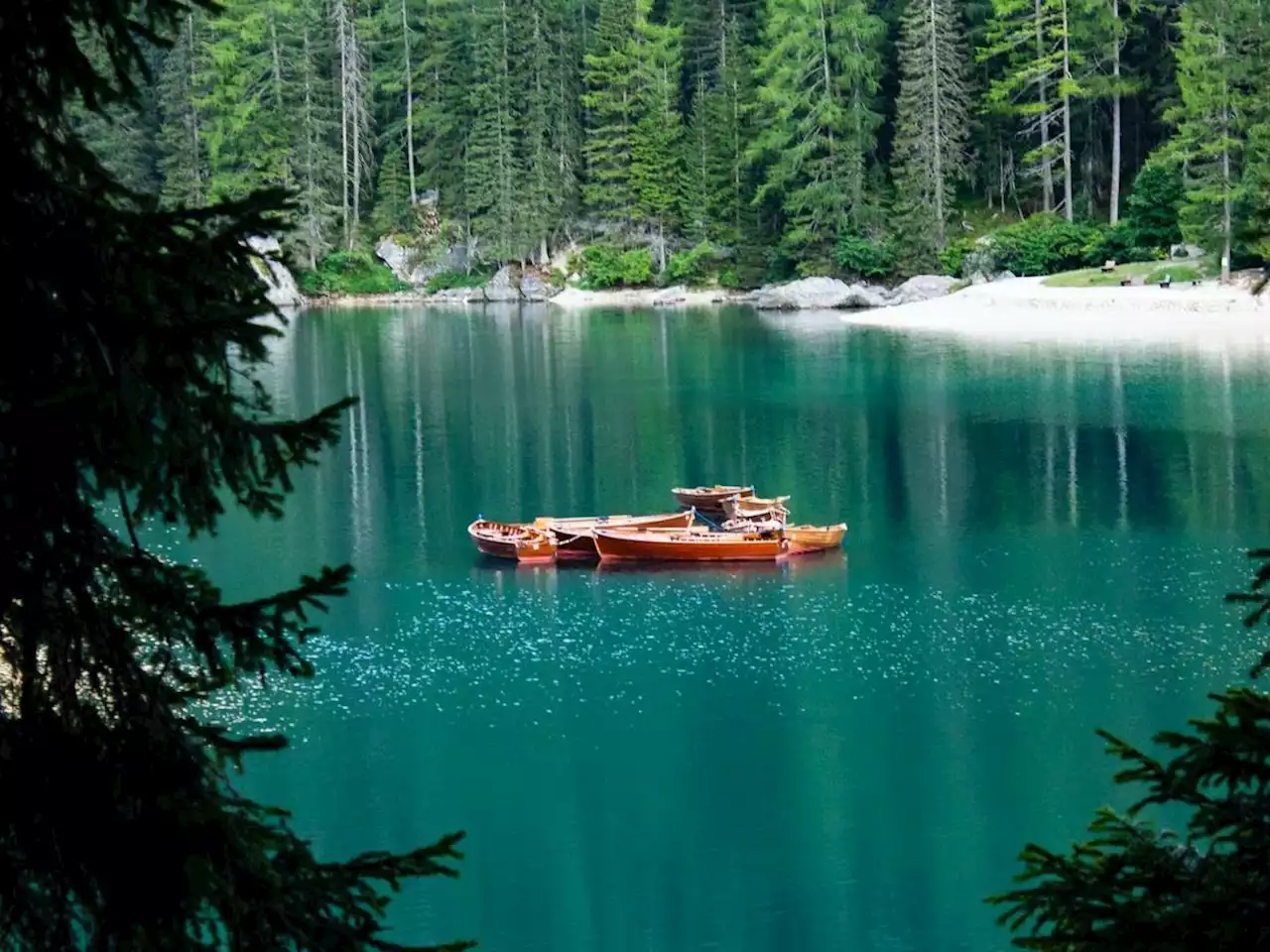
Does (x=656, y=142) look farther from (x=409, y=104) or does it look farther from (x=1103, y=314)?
(x=1103, y=314)

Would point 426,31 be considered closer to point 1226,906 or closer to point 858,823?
point 858,823

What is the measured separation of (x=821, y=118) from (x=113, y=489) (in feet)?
210

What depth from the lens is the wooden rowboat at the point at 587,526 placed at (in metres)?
25.1

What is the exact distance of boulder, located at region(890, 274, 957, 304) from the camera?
6169 cm

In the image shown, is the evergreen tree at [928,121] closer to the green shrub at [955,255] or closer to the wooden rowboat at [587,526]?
the green shrub at [955,255]

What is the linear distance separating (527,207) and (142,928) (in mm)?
70981

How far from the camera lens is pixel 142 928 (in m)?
3.45

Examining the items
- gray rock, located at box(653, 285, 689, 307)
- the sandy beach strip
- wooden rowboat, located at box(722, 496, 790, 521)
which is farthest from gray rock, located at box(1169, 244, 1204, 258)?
wooden rowboat, located at box(722, 496, 790, 521)

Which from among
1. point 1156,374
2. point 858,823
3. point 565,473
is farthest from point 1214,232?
point 858,823

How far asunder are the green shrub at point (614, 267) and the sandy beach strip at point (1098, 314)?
18.1 meters

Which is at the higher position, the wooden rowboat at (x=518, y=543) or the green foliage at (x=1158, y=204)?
the green foliage at (x=1158, y=204)

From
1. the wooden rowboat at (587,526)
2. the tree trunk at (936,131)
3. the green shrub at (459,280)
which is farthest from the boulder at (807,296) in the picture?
the wooden rowboat at (587,526)

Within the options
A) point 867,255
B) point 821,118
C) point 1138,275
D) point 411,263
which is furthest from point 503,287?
point 1138,275

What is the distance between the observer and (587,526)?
84.4 feet
